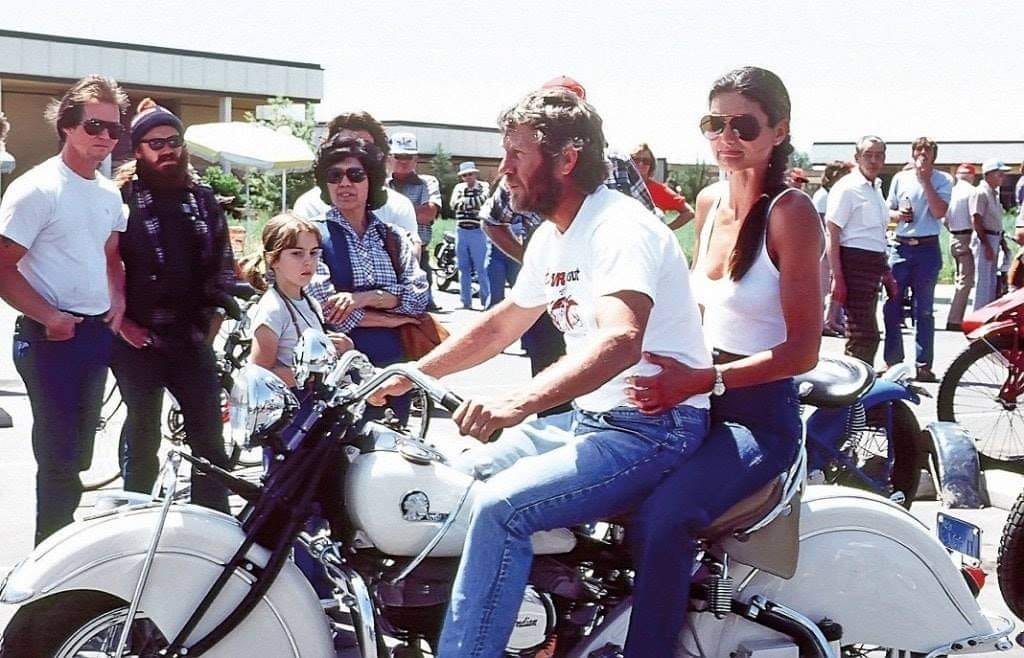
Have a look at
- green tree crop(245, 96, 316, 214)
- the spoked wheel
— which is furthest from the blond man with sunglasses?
green tree crop(245, 96, 316, 214)

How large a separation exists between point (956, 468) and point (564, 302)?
1.74 metres

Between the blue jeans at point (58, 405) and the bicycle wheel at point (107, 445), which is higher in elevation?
the blue jeans at point (58, 405)

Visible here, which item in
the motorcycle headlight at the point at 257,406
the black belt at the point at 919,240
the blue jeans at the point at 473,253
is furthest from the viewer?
the blue jeans at the point at 473,253

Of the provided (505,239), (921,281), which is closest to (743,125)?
(505,239)

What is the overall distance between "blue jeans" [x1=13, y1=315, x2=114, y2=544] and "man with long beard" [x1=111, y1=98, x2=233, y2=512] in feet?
0.71

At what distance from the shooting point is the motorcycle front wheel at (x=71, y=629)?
10.3 feet

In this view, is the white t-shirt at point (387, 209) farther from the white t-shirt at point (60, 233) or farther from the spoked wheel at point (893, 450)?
the spoked wheel at point (893, 450)

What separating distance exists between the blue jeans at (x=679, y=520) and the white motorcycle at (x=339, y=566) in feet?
0.21

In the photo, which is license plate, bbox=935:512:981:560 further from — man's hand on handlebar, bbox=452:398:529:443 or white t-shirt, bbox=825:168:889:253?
white t-shirt, bbox=825:168:889:253

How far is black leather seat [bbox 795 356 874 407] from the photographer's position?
4367mm

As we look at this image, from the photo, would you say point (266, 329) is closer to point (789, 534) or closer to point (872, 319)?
point (789, 534)

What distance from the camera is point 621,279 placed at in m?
3.15

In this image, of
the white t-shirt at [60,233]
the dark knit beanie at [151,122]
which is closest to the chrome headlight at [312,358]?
the white t-shirt at [60,233]

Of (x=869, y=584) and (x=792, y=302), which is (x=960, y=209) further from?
(x=792, y=302)
